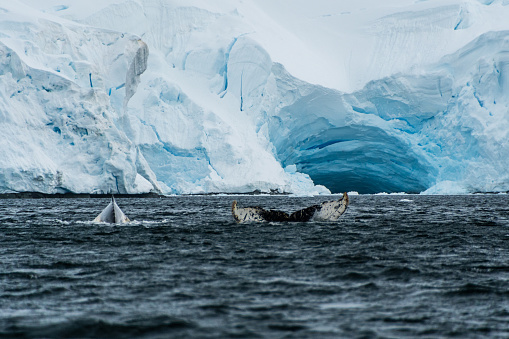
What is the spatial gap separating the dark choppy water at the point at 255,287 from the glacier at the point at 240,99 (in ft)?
99.0

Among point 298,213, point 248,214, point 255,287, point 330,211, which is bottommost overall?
point 255,287

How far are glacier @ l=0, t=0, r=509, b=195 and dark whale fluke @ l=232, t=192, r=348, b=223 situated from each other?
25.1 m

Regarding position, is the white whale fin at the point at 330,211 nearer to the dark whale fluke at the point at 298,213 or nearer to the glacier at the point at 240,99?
the dark whale fluke at the point at 298,213

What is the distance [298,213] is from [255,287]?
480 inches

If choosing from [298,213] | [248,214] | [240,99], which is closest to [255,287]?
[248,214]

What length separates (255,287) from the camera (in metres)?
7.45

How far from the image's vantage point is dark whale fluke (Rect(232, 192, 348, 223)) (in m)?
19.0

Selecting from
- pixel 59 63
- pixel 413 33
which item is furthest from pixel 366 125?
pixel 59 63

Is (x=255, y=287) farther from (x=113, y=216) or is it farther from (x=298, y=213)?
(x=113, y=216)

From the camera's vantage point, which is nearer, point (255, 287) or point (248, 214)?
point (255, 287)

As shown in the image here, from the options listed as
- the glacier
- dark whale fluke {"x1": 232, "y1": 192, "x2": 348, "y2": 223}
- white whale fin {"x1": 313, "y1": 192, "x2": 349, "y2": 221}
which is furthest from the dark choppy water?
the glacier

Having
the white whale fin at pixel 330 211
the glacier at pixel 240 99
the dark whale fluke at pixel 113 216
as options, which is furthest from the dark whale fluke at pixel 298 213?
the glacier at pixel 240 99

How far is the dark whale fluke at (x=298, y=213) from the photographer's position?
1902cm

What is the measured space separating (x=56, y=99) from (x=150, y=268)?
1411 inches
